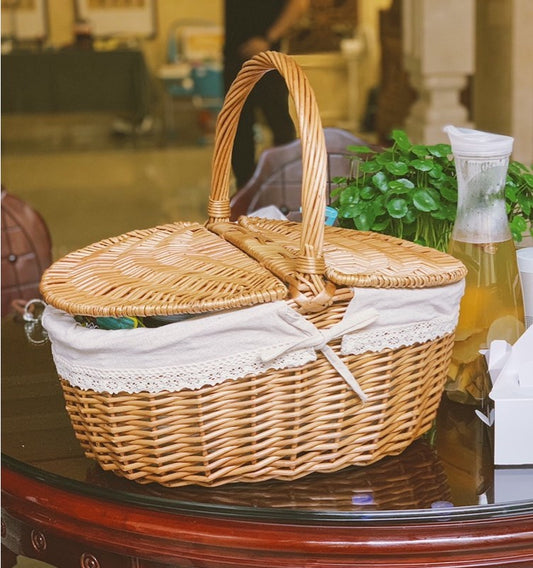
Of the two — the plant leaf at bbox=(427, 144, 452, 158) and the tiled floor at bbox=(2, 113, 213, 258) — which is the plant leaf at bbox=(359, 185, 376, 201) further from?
the tiled floor at bbox=(2, 113, 213, 258)

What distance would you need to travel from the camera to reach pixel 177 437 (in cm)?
123

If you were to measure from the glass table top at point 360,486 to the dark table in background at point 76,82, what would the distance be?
10830 millimetres

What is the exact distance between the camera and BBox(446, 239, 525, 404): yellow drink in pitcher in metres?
1.43

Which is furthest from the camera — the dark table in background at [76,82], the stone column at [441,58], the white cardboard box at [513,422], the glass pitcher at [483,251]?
the dark table in background at [76,82]

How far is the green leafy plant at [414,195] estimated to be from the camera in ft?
5.17

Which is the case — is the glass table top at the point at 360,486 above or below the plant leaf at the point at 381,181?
below

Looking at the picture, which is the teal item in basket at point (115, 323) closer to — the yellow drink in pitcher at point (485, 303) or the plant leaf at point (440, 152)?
the yellow drink in pitcher at point (485, 303)

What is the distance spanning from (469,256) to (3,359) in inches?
36.8

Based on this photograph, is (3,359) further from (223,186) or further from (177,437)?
(177,437)

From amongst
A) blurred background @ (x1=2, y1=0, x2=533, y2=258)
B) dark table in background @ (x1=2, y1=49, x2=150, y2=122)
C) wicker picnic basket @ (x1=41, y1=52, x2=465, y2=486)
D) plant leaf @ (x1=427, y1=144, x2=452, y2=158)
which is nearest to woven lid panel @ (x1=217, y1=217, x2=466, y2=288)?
wicker picnic basket @ (x1=41, y1=52, x2=465, y2=486)

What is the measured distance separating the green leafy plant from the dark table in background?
34.8ft

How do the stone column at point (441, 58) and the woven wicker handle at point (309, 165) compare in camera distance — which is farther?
the stone column at point (441, 58)

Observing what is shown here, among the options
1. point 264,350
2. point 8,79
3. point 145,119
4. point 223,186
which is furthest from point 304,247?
point 145,119

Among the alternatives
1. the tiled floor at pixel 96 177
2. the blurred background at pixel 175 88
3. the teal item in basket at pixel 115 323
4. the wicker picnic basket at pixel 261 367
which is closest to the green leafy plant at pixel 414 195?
the wicker picnic basket at pixel 261 367
